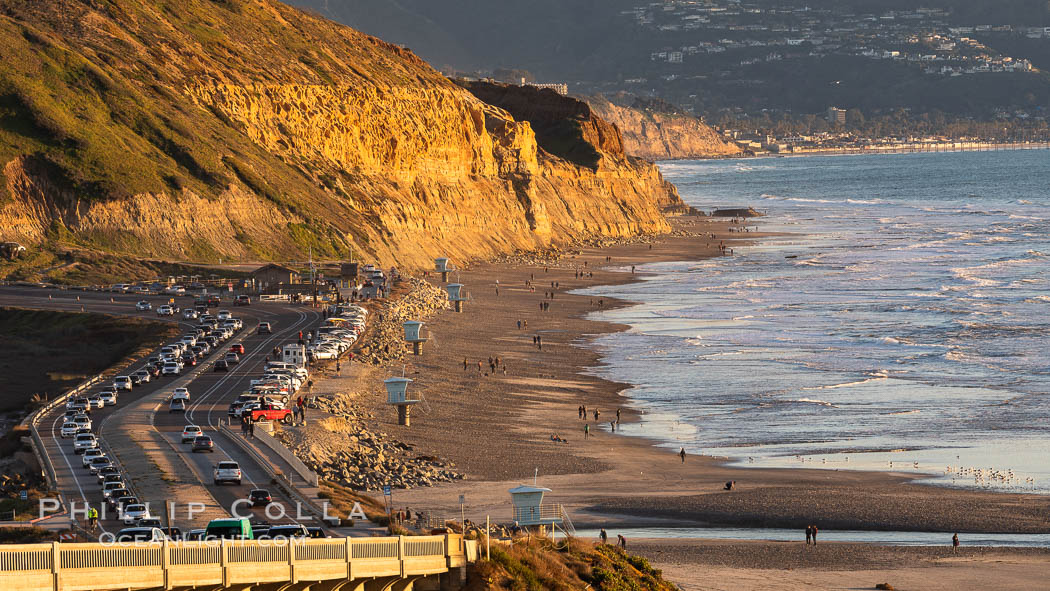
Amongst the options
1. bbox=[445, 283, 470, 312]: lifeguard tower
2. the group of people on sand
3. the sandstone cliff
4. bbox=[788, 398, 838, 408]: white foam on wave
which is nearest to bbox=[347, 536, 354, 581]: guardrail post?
the group of people on sand

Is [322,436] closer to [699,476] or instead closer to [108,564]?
[699,476]

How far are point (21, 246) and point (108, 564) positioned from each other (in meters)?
82.6

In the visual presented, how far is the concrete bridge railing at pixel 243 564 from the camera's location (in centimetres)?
1814

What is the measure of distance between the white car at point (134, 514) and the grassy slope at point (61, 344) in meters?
28.4

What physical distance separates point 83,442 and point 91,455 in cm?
228

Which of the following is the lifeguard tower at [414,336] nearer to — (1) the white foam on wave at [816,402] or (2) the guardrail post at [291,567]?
(1) the white foam on wave at [816,402]

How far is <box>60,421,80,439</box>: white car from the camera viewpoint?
43438 millimetres

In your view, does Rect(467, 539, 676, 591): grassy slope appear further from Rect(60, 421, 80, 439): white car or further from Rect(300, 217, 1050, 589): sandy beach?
Rect(60, 421, 80, 439): white car

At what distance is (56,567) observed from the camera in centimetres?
1816

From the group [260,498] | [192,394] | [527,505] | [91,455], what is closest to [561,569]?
[527,505]

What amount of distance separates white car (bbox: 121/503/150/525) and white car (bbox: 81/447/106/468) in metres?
7.12

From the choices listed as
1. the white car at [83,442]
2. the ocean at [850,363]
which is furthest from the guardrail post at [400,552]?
the ocean at [850,363]

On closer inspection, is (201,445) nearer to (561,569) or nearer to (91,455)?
(91,455)

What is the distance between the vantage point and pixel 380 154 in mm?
136500
